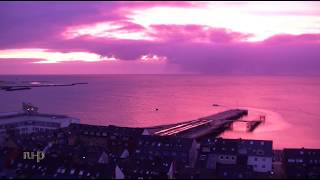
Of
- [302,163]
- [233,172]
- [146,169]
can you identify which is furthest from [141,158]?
[302,163]

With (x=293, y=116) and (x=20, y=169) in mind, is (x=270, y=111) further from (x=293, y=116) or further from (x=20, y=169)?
(x=20, y=169)

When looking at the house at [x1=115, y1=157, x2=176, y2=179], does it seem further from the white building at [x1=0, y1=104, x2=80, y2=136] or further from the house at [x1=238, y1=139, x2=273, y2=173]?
the white building at [x1=0, y1=104, x2=80, y2=136]

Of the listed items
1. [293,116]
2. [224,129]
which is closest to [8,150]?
[224,129]

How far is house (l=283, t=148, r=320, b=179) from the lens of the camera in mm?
22219

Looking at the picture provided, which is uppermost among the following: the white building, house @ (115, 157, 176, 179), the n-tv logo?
the white building

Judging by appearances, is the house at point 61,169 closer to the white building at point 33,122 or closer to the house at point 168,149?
the house at point 168,149

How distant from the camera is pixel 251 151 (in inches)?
1043

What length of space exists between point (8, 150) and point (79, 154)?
174 inches

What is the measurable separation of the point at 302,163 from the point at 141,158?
9414 mm

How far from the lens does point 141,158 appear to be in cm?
2578

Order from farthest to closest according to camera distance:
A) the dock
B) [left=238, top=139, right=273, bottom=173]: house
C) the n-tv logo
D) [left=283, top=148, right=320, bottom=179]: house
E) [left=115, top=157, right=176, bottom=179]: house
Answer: the dock, [left=238, top=139, right=273, bottom=173]: house, the n-tv logo, [left=283, top=148, right=320, bottom=179]: house, [left=115, top=157, right=176, bottom=179]: house

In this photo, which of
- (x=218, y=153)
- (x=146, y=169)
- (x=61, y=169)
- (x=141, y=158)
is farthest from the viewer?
(x=218, y=153)

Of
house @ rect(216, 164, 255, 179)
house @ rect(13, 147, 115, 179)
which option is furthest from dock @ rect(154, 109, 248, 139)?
house @ rect(216, 164, 255, 179)

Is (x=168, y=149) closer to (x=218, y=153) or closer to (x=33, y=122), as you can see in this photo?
(x=218, y=153)
